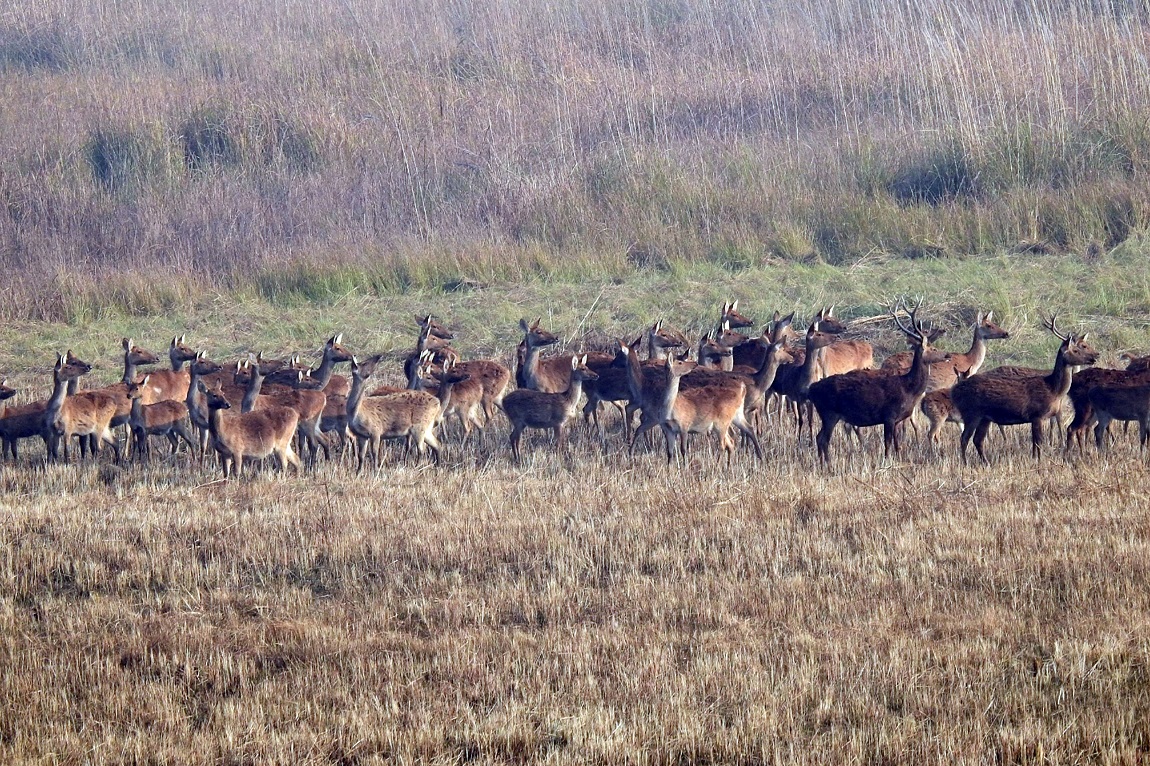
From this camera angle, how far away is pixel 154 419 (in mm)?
13156

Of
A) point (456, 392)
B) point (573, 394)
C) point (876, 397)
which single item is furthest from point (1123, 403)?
point (456, 392)

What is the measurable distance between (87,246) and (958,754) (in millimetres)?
20490

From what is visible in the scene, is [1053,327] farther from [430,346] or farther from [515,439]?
[430,346]

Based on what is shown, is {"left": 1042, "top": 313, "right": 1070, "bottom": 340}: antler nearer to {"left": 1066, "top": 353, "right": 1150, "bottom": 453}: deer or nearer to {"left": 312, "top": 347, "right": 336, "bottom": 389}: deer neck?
{"left": 1066, "top": 353, "right": 1150, "bottom": 453}: deer

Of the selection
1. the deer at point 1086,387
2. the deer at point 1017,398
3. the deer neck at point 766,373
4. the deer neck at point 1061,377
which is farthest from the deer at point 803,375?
the deer at point 1086,387

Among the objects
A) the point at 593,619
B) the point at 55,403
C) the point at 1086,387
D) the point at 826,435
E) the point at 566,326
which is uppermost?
the point at 55,403

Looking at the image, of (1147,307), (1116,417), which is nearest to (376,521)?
(1116,417)

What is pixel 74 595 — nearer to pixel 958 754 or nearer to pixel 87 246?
pixel 958 754

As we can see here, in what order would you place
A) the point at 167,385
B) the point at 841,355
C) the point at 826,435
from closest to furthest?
the point at 826,435, the point at 841,355, the point at 167,385

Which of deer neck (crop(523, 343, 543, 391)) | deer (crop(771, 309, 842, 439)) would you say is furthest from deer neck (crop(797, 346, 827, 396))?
deer neck (crop(523, 343, 543, 391))

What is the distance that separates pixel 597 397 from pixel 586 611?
6243 mm

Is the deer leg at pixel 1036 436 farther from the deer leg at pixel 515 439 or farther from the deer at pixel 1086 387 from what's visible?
the deer leg at pixel 515 439

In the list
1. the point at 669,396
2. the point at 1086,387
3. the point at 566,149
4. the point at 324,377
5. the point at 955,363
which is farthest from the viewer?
the point at 566,149

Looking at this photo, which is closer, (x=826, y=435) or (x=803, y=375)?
(x=826, y=435)
